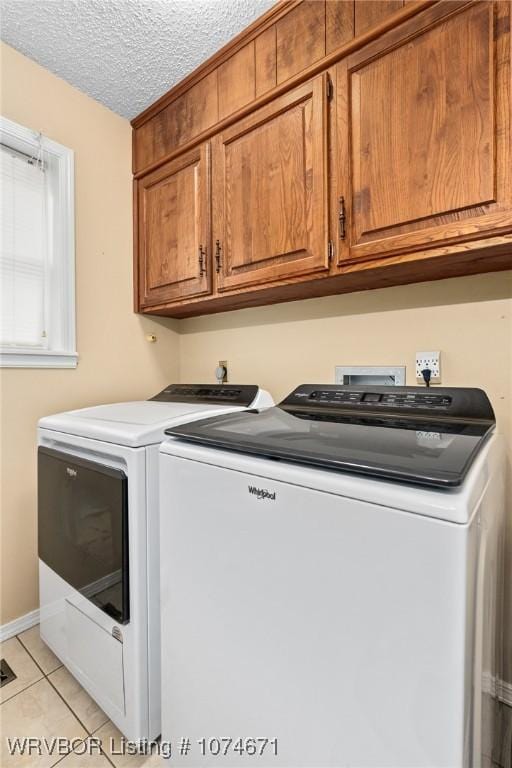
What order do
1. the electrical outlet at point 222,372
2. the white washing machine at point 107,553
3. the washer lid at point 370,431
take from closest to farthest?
the washer lid at point 370,431 < the white washing machine at point 107,553 < the electrical outlet at point 222,372

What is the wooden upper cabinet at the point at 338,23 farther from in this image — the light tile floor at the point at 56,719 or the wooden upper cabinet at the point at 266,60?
the light tile floor at the point at 56,719

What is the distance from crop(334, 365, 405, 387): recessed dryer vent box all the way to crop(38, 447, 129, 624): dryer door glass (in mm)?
966

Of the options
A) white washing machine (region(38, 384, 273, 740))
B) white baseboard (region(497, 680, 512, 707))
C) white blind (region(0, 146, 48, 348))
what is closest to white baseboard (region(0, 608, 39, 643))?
white washing machine (region(38, 384, 273, 740))

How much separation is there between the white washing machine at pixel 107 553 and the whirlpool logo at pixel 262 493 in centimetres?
42

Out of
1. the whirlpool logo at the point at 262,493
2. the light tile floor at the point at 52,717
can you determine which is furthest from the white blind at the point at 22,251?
the whirlpool logo at the point at 262,493

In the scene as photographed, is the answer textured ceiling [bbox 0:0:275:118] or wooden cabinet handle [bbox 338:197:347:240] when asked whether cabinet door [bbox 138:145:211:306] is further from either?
wooden cabinet handle [bbox 338:197:347:240]

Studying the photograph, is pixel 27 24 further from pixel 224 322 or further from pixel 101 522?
pixel 101 522

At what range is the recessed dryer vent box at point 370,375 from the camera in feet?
4.79

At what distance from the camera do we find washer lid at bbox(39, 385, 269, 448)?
1132 millimetres

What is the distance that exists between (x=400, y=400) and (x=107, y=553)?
108 centimetres

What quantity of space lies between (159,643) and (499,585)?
1023mm

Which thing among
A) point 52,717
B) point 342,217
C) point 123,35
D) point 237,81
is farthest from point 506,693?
point 123,35

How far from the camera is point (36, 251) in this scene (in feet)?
5.76

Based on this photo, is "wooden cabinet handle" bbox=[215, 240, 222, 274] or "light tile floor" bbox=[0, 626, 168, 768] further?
"wooden cabinet handle" bbox=[215, 240, 222, 274]
